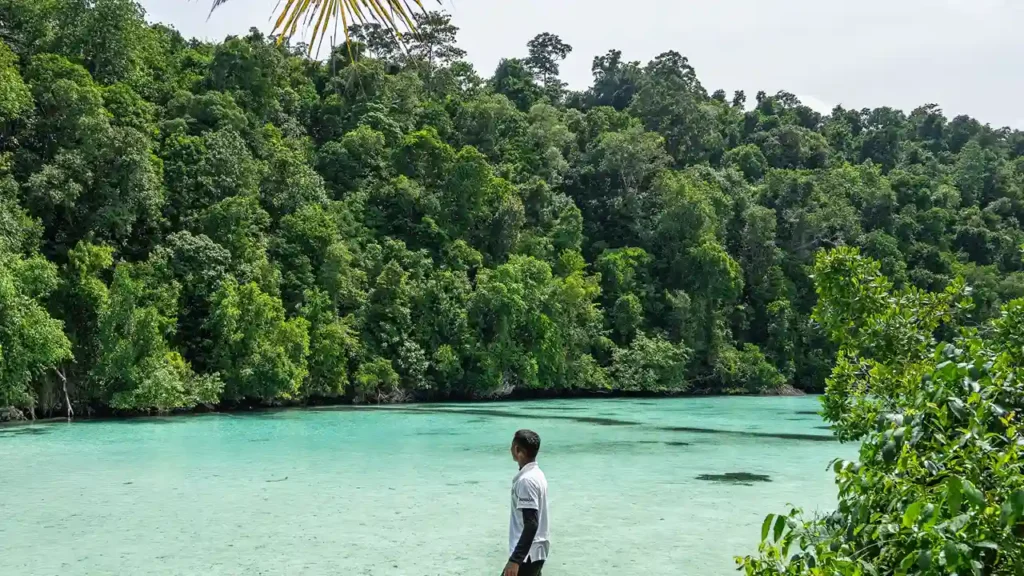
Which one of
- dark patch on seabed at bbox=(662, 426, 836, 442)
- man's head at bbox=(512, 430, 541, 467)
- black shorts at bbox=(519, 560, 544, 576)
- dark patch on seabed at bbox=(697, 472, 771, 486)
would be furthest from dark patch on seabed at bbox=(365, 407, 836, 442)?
man's head at bbox=(512, 430, 541, 467)

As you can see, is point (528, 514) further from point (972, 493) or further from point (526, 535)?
point (972, 493)

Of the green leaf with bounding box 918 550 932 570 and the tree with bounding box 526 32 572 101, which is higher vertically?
the tree with bounding box 526 32 572 101

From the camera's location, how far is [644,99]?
4747cm

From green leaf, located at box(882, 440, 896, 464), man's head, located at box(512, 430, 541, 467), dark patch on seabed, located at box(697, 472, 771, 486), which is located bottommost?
dark patch on seabed, located at box(697, 472, 771, 486)

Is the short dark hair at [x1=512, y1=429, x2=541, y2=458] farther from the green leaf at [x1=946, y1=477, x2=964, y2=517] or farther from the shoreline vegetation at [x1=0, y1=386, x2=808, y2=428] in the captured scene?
the shoreline vegetation at [x1=0, y1=386, x2=808, y2=428]

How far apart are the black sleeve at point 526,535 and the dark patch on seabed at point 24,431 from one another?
17.1m

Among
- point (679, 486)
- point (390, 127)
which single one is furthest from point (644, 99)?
point (679, 486)

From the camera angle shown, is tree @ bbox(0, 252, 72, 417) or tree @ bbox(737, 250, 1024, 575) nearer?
tree @ bbox(737, 250, 1024, 575)

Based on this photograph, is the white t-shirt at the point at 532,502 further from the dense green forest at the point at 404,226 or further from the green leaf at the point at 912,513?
the dense green forest at the point at 404,226

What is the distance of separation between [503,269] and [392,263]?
4.19 m

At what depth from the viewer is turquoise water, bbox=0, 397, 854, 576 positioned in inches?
304

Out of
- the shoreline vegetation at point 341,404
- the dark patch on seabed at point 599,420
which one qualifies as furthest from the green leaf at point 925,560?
the shoreline vegetation at point 341,404

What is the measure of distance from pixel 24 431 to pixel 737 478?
1507 centimetres

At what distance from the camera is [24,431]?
716 inches
